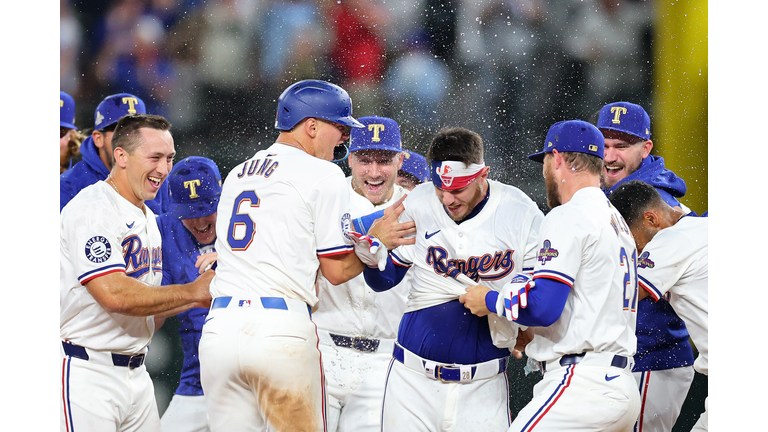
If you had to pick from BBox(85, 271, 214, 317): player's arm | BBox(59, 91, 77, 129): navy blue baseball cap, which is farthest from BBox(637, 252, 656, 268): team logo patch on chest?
BBox(59, 91, 77, 129): navy blue baseball cap

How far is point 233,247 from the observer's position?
253 centimetres

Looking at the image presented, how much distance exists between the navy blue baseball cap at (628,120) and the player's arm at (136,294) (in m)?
2.41

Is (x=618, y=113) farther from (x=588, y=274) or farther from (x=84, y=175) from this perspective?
(x=84, y=175)

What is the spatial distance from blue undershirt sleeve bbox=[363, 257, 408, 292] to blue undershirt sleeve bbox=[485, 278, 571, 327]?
666mm

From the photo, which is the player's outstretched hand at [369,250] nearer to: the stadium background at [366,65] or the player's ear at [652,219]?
the player's ear at [652,219]

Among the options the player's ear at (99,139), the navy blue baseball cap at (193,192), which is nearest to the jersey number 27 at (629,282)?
the navy blue baseball cap at (193,192)

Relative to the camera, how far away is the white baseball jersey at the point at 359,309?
3.51m

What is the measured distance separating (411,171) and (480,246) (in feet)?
5.12

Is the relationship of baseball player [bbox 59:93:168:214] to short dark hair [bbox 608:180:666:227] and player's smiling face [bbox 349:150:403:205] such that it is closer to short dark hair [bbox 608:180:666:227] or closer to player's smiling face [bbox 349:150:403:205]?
player's smiling face [bbox 349:150:403:205]

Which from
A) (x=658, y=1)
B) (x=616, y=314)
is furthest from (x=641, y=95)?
(x=616, y=314)

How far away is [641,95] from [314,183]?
252 cm

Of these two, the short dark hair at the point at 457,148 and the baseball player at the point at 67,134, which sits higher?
the baseball player at the point at 67,134

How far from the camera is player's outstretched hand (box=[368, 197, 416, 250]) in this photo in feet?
9.04
